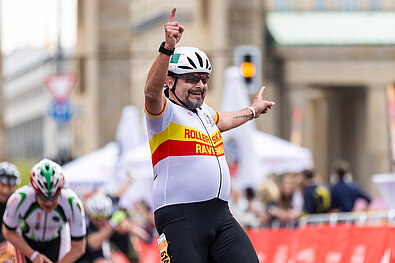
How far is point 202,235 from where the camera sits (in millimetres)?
7059

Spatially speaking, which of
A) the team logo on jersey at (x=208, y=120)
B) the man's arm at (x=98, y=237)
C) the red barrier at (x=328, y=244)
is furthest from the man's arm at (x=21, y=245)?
the red barrier at (x=328, y=244)

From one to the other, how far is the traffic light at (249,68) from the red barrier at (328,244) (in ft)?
32.4

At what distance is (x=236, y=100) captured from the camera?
18938mm

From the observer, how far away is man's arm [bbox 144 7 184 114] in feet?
21.9

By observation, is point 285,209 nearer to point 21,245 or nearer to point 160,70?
point 21,245

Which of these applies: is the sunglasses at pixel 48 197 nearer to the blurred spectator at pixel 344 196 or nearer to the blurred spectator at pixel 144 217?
the blurred spectator at pixel 344 196

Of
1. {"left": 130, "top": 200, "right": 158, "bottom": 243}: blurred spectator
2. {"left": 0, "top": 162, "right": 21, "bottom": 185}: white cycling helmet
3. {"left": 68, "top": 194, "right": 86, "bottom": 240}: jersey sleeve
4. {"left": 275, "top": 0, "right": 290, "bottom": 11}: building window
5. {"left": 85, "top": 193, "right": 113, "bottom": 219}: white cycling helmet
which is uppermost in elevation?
{"left": 275, "top": 0, "right": 290, "bottom": 11}: building window

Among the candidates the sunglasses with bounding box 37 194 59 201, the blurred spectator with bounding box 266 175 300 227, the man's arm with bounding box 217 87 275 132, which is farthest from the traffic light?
the man's arm with bounding box 217 87 275 132

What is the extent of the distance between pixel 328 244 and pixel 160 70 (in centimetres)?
744

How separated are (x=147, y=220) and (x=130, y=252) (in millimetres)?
7362

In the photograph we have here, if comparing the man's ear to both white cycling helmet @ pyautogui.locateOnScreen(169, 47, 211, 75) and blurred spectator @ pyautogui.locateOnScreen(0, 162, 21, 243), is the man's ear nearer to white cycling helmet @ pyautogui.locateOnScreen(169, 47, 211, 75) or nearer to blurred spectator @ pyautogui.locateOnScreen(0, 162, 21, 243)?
white cycling helmet @ pyautogui.locateOnScreen(169, 47, 211, 75)

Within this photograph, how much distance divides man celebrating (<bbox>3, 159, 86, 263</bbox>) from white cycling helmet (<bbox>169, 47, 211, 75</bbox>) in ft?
5.99

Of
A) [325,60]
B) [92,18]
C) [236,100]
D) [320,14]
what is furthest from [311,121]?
[236,100]

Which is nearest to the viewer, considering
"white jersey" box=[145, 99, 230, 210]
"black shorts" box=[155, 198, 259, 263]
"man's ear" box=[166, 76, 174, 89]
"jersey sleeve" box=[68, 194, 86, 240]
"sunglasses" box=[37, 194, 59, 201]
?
"black shorts" box=[155, 198, 259, 263]
